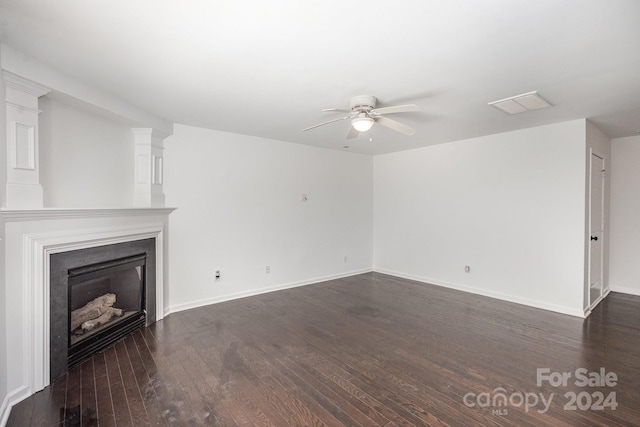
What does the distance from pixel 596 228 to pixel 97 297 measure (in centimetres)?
636

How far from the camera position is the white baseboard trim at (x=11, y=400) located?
6.58 feet

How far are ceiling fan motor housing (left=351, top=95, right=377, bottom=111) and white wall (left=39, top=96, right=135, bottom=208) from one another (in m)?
2.61

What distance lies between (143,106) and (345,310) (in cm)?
343

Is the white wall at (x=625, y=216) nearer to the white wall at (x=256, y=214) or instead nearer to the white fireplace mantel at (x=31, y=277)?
the white wall at (x=256, y=214)

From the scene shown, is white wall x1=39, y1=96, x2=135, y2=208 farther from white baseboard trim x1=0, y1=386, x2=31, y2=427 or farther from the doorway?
the doorway

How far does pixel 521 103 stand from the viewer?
3.11 metres

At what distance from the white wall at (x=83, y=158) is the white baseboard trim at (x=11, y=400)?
146 cm

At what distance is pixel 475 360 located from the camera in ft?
9.03

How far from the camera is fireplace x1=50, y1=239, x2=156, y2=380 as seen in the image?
2553 mm

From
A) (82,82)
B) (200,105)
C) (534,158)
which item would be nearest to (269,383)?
(200,105)

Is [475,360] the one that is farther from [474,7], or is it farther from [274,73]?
[274,73]

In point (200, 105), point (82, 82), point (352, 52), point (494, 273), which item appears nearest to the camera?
point (352, 52)

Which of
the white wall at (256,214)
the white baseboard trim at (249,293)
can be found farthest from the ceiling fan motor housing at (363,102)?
the white baseboard trim at (249,293)

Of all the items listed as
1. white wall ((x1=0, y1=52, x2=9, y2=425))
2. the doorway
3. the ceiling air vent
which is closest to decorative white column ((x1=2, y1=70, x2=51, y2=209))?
white wall ((x1=0, y1=52, x2=9, y2=425))
